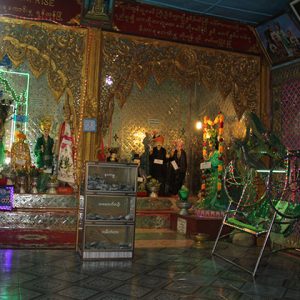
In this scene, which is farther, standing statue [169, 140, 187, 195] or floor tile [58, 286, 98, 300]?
standing statue [169, 140, 187, 195]

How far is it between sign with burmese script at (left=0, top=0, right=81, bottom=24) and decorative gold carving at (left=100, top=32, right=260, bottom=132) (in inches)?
23.9

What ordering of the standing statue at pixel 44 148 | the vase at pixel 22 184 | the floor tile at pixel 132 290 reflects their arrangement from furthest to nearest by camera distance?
the standing statue at pixel 44 148 → the vase at pixel 22 184 → the floor tile at pixel 132 290

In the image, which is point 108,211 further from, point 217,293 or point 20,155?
point 20,155

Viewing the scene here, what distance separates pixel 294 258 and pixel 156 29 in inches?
156

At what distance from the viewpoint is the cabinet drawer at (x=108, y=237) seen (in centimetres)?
454

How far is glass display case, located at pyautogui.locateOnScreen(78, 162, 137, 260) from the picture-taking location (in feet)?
14.9

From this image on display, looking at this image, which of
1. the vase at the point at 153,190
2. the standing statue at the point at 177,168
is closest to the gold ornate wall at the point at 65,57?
the vase at the point at 153,190

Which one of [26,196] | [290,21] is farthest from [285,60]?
[26,196]

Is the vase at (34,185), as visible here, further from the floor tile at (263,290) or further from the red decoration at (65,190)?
the floor tile at (263,290)

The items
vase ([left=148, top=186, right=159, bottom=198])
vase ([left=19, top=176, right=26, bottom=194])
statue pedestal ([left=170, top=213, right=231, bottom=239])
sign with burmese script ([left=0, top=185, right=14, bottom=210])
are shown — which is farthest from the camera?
vase ([left=148, top=186, right=159, bottom=198])

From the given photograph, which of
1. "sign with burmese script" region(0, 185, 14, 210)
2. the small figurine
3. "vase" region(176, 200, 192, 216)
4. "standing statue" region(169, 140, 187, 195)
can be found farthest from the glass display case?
"standing statue" region(169, 140, 187, 195)

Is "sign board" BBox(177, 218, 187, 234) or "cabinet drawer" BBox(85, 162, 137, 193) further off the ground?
"cabinet drawer" BBox(85, 162, 137, 193)

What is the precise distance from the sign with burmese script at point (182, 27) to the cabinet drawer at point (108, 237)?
10.7 ft

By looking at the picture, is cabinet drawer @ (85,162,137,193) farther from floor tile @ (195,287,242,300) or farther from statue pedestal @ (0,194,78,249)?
floor tile @ (195,287,242,300)
